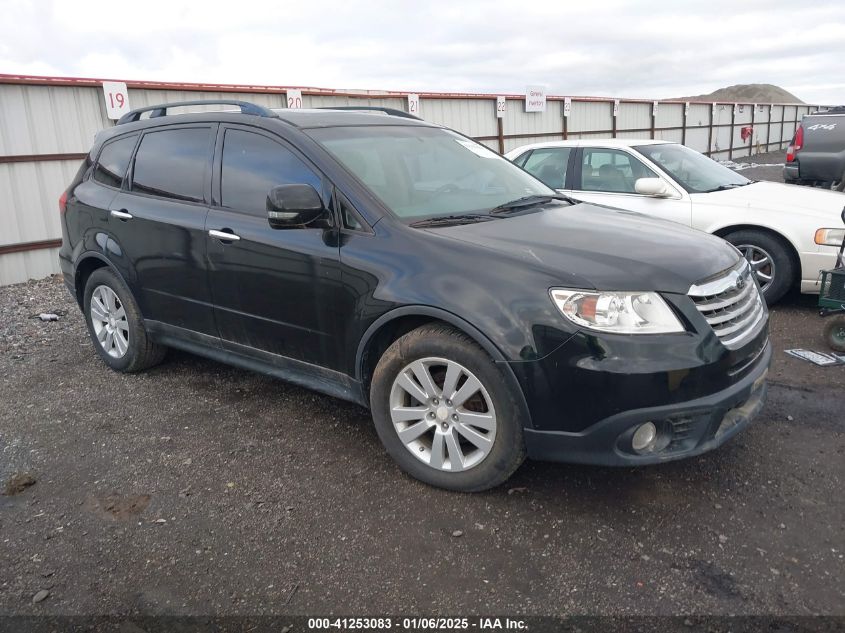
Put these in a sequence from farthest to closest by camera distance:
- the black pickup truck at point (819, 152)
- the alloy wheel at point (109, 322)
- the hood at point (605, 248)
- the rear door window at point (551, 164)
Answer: the black pickup truck at point (819, 152) → the rear door window at point (551, 164) → the alloy wheel at point (109, 322) → the hood at point (605, 248)

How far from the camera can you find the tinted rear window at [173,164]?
4.16 m

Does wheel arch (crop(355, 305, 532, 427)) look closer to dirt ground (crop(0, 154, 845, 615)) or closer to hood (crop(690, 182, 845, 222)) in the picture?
dirt ground (crop(0, 154, 845, 615))

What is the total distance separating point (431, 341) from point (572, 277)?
68 cm

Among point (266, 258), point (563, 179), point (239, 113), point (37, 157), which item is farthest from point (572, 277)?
point (37, 157)

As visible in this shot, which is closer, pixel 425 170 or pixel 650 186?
pixel 425 170

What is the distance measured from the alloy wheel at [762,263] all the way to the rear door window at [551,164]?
1948mm

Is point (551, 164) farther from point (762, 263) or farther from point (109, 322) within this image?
point (109, 322)

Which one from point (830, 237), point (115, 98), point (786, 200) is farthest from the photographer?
point (115, 98)

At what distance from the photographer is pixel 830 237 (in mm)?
5777

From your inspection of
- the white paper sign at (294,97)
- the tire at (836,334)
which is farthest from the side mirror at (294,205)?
the white paper sign at (294,97)

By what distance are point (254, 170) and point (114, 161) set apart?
1563mm

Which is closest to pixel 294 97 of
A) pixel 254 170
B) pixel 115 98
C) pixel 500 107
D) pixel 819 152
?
pixel 115 98

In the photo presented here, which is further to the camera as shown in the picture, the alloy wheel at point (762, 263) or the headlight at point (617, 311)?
the alloy wheel at point (762, 263)

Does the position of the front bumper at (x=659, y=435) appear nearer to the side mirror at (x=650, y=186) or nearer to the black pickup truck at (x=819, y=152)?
the side mirror at (x=650, y=186)
